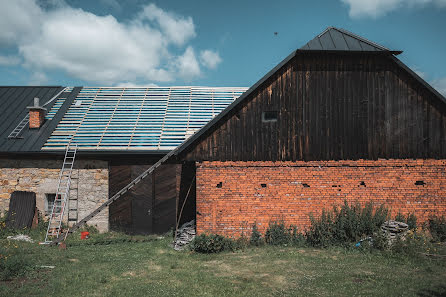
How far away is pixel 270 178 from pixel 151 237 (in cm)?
626

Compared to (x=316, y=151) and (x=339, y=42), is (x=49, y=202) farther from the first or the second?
(x=339, y=42)

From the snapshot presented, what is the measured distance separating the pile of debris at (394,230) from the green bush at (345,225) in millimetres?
463

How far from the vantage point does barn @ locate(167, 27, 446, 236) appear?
487 inches

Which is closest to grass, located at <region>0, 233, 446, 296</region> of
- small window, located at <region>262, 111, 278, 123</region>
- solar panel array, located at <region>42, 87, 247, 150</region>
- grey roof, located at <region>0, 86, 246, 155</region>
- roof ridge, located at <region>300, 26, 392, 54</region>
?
small window, located at <region>262, 111, 278, 123</region>

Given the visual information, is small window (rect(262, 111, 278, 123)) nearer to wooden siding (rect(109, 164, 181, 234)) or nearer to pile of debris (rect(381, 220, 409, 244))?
wooden siding (rect(109, 164, 181, 234))

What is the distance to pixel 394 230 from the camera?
11258 mm

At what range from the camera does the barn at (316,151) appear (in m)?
12.4

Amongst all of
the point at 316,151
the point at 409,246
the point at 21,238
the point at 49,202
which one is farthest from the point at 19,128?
the point at 409,246

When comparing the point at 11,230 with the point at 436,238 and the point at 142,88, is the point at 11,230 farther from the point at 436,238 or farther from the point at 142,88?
the point at 436,238

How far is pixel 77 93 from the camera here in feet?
65.9

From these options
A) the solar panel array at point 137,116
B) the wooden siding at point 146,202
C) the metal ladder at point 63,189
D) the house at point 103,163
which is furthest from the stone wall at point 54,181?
the solar panel array at point 137,116

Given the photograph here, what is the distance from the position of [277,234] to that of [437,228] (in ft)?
19.7

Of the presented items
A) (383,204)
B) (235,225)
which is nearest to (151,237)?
(235,225)

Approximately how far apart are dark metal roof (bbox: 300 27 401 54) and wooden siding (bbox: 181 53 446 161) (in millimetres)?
341
